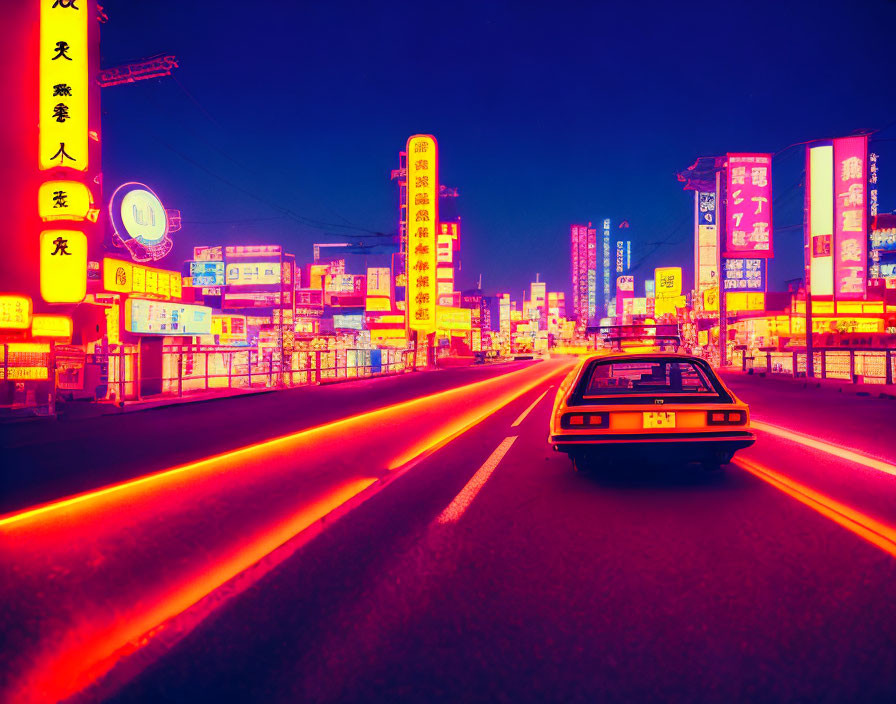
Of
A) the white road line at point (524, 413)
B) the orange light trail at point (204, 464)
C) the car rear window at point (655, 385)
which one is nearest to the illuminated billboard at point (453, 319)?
the white road line at point (524, 413)

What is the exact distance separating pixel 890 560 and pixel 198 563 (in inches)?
181

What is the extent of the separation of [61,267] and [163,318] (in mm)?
3870

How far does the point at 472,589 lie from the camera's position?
388 centimetres

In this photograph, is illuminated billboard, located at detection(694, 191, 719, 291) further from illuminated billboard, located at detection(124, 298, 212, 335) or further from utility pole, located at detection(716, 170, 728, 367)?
illuminated billboard, located at detection(124, 298, 212, 335)

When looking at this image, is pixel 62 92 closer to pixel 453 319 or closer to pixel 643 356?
pixel 643 356

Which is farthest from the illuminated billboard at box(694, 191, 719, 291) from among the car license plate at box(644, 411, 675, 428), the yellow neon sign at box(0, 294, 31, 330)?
the car license plate at box(644, 411, 675, 428)

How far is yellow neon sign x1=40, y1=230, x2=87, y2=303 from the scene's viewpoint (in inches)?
853

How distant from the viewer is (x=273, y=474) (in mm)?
8023

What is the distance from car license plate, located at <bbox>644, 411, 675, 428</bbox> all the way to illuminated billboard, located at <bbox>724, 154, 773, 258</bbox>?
3283cm

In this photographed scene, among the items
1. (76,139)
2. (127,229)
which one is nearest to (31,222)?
(127,229)

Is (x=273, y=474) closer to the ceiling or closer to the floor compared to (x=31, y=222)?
closer to the floor

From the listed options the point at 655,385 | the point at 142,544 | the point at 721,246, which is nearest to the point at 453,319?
the point at 721,246

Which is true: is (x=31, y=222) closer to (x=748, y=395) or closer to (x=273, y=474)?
(x=273, y=474)

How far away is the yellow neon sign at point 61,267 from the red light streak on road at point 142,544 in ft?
50.5
